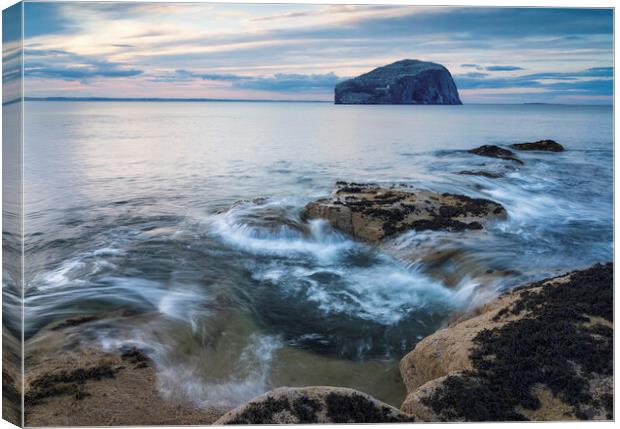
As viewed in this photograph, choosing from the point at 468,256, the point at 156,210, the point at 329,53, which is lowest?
the point at 468,256

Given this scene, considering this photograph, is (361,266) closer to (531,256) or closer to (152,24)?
(531,256)

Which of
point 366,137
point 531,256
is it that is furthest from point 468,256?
point 366,137

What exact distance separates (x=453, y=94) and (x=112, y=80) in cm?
422

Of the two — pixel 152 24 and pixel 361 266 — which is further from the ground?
pixel 152 24

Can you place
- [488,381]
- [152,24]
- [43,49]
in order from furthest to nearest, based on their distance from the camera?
[152,24]
[43,49]
[488,381]

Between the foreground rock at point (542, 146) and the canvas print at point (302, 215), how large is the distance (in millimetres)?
64

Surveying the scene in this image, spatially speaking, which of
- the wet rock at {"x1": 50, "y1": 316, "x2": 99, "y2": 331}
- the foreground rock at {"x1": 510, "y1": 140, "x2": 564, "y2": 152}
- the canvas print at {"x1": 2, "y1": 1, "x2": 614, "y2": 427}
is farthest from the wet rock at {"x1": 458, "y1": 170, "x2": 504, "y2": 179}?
the wet rock at {"x1": 50, "y1": 316, "x2": 99, "y2": 331}

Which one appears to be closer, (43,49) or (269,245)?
(43,49)

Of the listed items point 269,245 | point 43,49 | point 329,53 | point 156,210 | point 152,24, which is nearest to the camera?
point 43,49

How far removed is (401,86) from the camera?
8148 mm

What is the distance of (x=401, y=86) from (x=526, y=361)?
376 cm

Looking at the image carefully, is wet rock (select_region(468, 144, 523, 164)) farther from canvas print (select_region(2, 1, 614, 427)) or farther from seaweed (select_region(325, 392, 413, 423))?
seaweed (select_region(325, 392, 413, 423))

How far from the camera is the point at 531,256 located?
27.8 ft

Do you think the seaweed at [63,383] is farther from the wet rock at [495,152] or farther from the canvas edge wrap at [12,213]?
the wet rock at [495,152]
